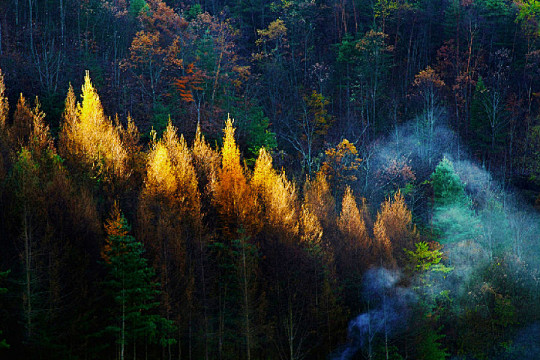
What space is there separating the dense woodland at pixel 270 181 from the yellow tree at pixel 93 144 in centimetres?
12

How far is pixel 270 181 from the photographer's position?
125ft

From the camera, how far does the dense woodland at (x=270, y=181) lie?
28391mm

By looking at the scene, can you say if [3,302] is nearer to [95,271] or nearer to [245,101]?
[95,271]

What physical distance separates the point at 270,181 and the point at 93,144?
10487 mm

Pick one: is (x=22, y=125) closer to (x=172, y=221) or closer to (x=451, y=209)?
(x=172, y=221)

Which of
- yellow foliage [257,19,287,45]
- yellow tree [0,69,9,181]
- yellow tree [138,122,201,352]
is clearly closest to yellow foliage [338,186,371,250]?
yellow tree [138,122,201,352]

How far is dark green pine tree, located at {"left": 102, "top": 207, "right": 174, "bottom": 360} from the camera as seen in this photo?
27156 millimetres

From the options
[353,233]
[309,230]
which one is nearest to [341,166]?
[353,233]

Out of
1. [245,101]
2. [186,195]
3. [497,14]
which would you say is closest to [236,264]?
[186,195]

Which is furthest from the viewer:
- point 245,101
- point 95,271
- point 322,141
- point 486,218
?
point 322,141

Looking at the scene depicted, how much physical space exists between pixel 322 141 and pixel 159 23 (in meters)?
18.1

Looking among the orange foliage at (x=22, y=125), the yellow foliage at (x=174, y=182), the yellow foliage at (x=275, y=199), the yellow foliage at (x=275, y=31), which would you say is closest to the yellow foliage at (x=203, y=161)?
the yellow foliage at (x=275, y=199)

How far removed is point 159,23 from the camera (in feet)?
183

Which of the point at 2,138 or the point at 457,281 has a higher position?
the point at 2,138
